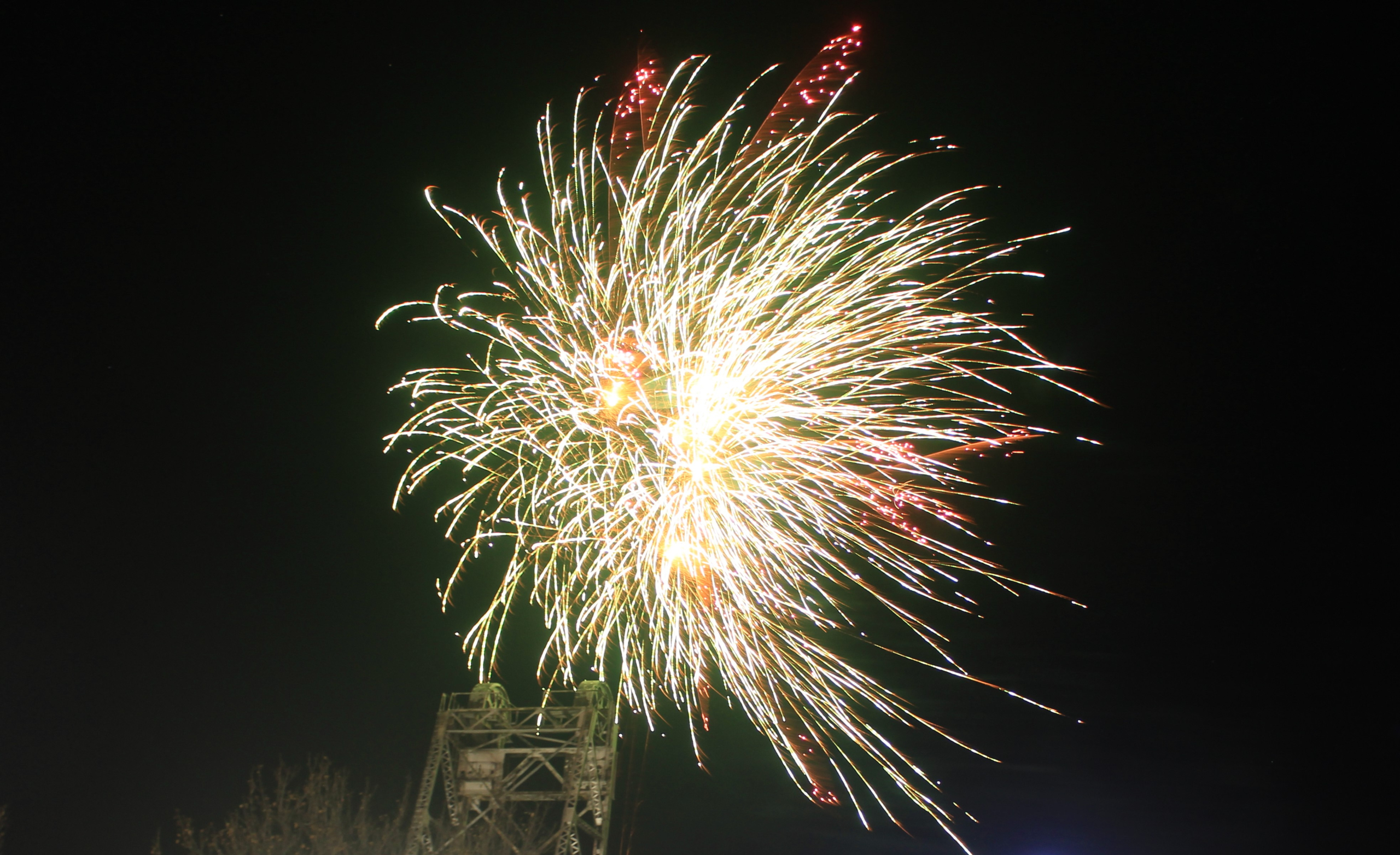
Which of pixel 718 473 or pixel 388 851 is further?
pixel 388 851

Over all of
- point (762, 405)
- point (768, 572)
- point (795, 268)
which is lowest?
point (768, 572)

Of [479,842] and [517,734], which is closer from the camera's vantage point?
[517,734]

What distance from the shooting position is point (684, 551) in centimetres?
1200

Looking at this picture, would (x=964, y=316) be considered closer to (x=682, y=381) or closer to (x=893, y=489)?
(x=893, y=489)

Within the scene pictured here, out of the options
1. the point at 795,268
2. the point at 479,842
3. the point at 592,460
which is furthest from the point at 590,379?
the point at 479,842

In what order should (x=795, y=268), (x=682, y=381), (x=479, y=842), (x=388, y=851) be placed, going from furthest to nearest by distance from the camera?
1. (x=388, y=851)
2. (x=479, y=842)
3. (x=795, y=268)
4. (x=682, y=381)

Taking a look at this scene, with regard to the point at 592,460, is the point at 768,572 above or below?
below

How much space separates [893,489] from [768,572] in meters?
2.06

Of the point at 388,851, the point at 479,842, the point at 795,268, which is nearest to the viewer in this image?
the point at 795,268

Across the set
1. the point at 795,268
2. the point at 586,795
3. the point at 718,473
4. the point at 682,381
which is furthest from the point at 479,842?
the point at 795,268

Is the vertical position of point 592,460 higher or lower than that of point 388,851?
higher

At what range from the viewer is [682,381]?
1170 centimetres

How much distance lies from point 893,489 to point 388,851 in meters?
12.3

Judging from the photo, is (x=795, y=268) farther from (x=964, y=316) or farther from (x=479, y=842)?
(x=479, y=842)
